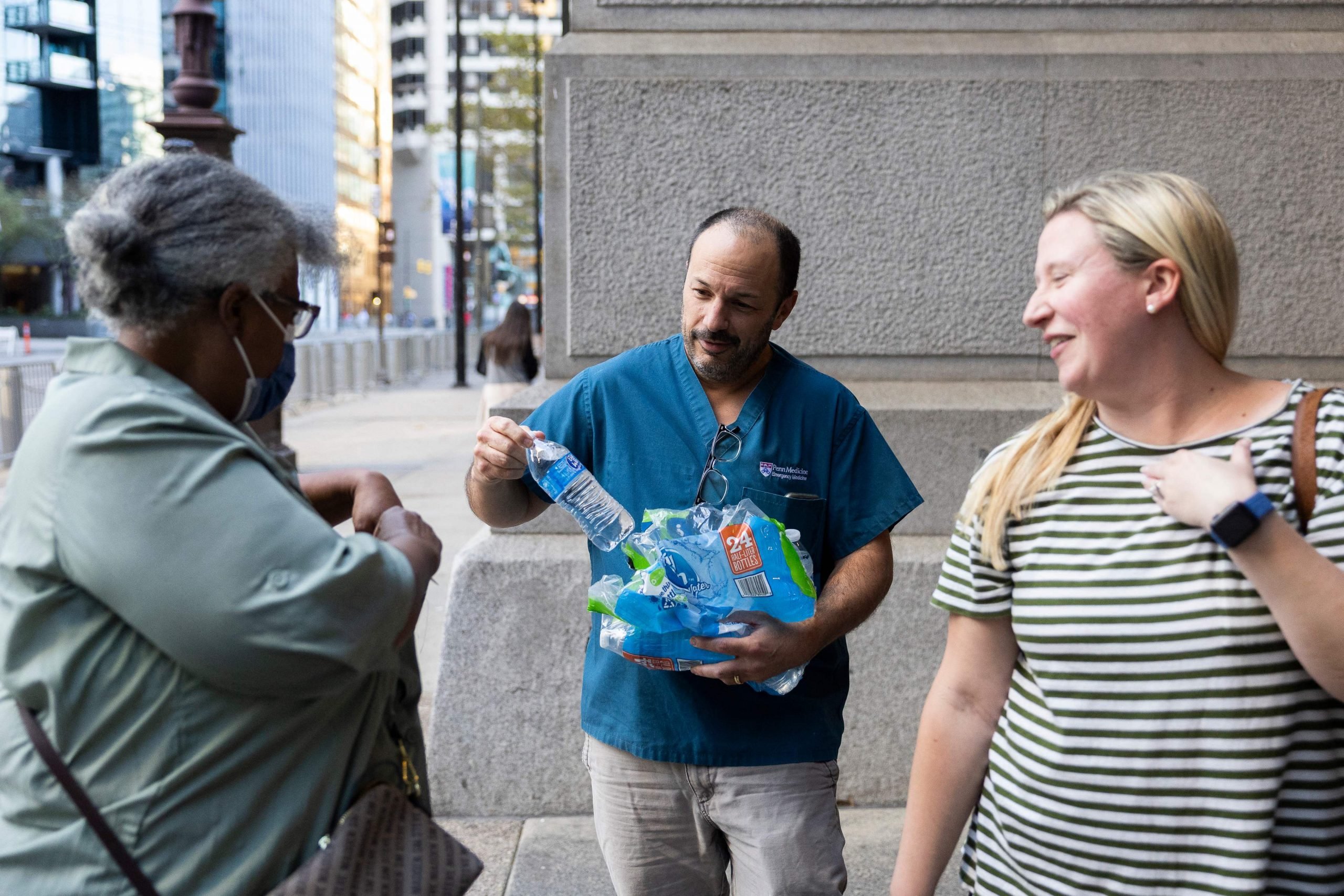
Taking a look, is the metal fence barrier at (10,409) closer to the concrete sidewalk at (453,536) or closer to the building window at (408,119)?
the concrete sidewalk at (453,536)

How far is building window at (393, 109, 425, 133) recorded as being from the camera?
121m

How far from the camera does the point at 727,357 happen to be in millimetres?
2637

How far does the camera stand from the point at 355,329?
84062 mm

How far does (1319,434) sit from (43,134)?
258 feet

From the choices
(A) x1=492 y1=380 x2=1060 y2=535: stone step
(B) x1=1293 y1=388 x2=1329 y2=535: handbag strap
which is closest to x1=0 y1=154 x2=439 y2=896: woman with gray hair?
(B) x1=1293 y1=388 x2=1329 y2=535: handbag strap

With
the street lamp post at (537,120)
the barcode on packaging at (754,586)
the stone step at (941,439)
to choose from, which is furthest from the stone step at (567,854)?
the street lamp post at (537,120)

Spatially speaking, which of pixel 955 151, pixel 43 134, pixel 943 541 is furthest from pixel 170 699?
pixel 43 134

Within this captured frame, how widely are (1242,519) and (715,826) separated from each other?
145cm

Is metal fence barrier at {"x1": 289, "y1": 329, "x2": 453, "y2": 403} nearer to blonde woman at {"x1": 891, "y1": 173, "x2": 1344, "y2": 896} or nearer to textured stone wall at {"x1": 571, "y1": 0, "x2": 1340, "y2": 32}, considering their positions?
textured stone wall at {"x1": 571, "y1": 0, "x2": 1340, "y2": 32}

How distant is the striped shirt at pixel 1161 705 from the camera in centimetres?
177

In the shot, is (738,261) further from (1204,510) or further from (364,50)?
(364,50)

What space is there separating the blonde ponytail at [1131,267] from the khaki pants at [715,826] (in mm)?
897

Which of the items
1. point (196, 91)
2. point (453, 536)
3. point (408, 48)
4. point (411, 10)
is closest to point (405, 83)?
point (408, 48)

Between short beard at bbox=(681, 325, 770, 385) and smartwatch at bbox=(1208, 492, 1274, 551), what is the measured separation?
3.79 ft
